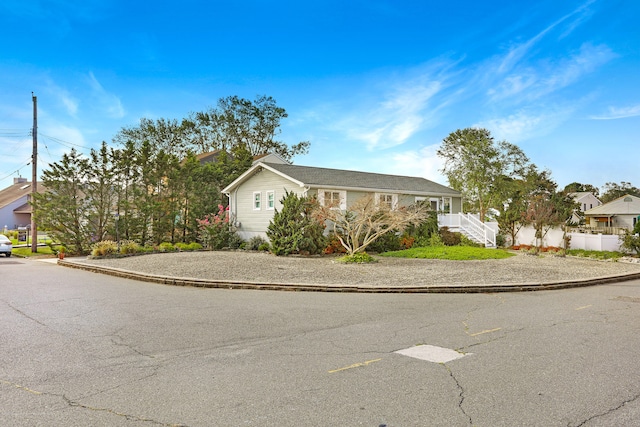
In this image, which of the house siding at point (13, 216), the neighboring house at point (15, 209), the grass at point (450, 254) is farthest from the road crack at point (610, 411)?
the house siding at point (13, 216)

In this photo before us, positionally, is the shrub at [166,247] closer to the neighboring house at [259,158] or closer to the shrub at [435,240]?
the neighboring house at [259,158]

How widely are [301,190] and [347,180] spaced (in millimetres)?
3679

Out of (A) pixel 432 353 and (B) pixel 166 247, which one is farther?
(B) pixel 166 247

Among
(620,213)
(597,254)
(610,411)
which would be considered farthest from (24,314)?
(620,213)

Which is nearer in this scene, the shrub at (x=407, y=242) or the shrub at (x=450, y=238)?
the shrub at (x=407, y=242)

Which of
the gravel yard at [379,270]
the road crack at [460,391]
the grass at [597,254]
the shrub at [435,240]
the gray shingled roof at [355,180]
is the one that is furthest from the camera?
the shrub at [435,240]

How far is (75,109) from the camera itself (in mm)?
22422

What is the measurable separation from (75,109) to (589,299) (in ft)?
80.4

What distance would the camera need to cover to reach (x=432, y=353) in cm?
545

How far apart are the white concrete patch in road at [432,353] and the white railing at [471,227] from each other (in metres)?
20.5

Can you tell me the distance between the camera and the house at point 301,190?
22.7 meters

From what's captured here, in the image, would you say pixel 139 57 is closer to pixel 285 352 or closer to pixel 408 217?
pixel 408 217

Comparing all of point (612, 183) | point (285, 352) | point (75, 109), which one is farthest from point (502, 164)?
point (612, 183)

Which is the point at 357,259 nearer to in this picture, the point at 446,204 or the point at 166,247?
the point at 166,247
